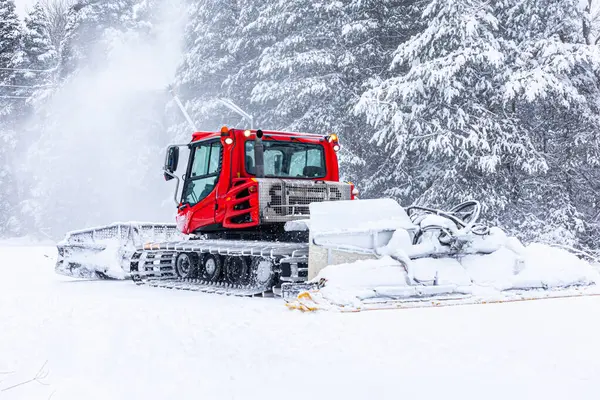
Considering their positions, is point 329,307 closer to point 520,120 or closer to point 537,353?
point 537,353

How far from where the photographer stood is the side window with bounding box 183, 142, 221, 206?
34.9 feet

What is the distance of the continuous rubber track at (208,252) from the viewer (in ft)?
28.8

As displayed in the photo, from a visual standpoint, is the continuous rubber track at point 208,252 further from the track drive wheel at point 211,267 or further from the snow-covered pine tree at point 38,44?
the snow-covered pine tree at point 38,44

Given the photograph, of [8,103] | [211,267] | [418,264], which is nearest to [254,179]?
[211,267]

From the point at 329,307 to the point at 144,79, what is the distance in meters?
34.5

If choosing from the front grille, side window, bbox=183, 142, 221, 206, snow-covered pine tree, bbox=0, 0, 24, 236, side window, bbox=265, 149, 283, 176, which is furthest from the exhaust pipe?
snow-covered pine tree, bbox=0, 0, 24, 236

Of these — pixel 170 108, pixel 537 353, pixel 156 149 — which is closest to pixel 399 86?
pixel 537 353

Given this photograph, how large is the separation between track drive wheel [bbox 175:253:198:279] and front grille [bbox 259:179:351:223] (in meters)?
1.83

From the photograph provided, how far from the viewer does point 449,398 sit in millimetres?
4164

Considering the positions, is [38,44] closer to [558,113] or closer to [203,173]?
[558,113]

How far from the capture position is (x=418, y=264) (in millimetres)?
7871

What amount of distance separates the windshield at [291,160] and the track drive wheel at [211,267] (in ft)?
4.61

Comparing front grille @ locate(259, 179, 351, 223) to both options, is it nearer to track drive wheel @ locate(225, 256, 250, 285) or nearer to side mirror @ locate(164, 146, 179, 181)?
track drive wheel @ locate(225, 256, 250, 285)

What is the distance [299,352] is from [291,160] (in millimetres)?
5775
